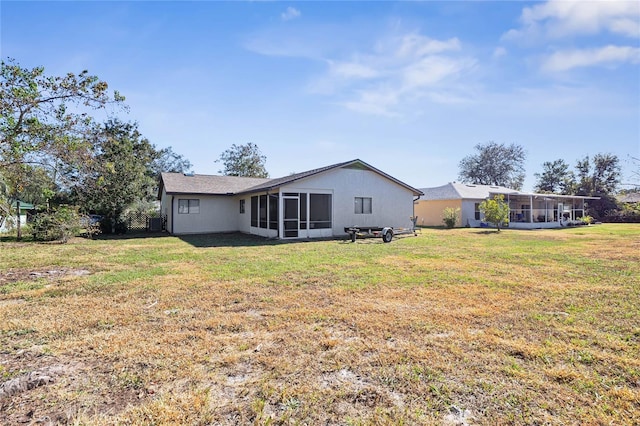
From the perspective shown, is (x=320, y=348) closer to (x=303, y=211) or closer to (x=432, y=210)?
(x=303, y=211)

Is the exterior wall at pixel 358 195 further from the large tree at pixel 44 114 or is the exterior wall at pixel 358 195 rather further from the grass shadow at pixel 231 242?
the large tree at pixel 44 114

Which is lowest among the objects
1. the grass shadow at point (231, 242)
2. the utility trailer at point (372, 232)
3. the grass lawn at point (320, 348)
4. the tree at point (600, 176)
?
the grass lawn at point (320, 348)

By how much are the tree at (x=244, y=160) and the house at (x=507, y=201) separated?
22370 mm

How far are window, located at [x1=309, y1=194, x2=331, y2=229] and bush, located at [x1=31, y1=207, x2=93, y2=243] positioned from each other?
1100 cm

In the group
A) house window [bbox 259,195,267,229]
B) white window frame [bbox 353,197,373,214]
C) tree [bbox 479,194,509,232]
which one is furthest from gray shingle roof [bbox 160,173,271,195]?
tree [bbox 479,194,509,232]

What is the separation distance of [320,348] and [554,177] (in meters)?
55.5

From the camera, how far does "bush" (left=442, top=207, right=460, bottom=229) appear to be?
2539 cm

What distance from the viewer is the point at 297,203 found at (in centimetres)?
1595

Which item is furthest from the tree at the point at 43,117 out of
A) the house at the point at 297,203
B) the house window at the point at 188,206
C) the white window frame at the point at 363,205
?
the white window frame at the point at 363,205

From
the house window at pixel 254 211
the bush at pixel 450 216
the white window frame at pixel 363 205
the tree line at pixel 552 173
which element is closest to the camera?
the white window frame at pixel 363 205

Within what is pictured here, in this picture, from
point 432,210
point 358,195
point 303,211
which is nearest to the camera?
point 303,211

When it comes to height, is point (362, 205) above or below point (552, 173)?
below

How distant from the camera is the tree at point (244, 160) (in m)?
43.5

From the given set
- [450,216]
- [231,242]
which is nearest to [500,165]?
[450,216]
